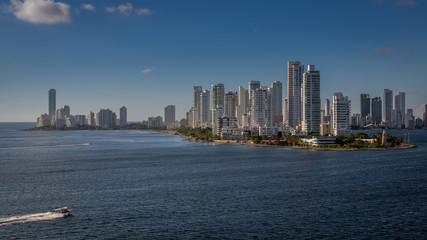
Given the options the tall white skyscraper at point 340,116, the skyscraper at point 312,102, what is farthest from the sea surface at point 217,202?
the skyscraper at point 312,102

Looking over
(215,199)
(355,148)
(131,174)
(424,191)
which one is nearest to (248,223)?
(215,199)

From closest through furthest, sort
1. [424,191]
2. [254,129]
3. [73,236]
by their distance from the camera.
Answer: [73,236]
[424,191]
[254,129]

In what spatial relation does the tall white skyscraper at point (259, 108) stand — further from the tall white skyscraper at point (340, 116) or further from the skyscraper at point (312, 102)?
the tall white skyscraper at point (340, 116)

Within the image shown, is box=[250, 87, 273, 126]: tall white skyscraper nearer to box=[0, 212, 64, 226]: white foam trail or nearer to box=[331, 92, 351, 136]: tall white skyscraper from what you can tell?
box=[331, 92, 351, 136]: tall white skyscraper

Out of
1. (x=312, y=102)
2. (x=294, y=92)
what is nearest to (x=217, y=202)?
(x=312, y=102)

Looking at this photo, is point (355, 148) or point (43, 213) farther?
point (355, 148)

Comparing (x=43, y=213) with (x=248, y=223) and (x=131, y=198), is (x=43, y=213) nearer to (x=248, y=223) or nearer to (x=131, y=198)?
(x=131, y=198)

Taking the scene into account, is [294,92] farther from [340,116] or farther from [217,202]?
[217,202]
